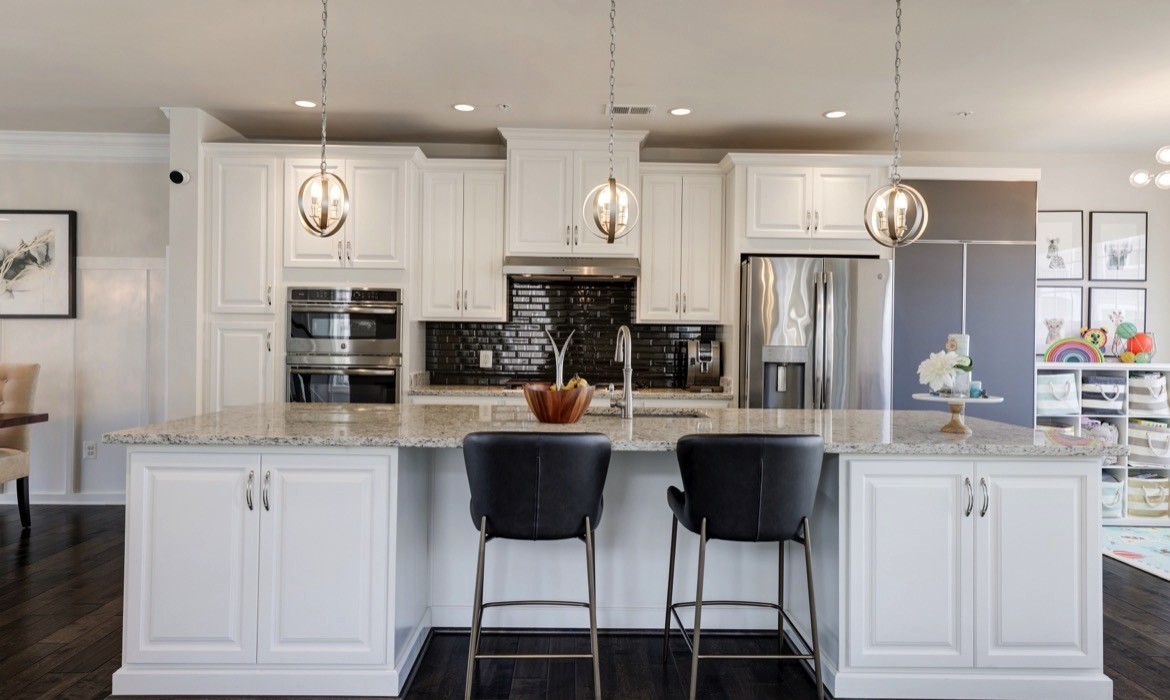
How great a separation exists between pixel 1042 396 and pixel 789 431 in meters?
3.28

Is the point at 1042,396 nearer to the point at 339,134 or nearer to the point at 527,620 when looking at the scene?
the point at 527,620

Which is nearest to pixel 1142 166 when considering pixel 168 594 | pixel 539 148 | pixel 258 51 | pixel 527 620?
pixel 539 148

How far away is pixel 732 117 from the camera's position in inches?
175

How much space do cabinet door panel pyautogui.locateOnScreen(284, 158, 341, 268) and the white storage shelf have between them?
4611 mm

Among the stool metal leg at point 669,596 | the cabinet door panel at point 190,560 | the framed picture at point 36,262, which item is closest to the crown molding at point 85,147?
the framed picture at point 36,262

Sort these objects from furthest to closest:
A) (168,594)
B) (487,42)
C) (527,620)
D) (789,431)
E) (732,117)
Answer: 1. (732,117)
2. (487,42)
3. (527,620)
4. (789,431)
5. (168,594)

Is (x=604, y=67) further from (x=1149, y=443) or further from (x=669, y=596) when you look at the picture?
(x=1149, y=443)

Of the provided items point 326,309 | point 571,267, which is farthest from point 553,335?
point 326,309

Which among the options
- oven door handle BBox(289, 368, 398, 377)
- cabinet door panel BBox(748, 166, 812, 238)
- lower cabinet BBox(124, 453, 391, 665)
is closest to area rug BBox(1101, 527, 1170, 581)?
cabinet door panel BBox(748, 166, 812, 238)

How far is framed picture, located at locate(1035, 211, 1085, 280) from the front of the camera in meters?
5.18

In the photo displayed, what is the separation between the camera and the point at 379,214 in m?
4.55

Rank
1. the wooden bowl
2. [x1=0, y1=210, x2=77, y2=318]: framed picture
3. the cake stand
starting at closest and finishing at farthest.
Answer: the cake stand → the wooden bowl → [x1=0, y1=210, x2=77, y2=318]: framed picture

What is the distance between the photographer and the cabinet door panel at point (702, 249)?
15.7 feet

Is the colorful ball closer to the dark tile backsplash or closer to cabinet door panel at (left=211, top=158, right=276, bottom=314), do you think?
the dark tile backsplash
